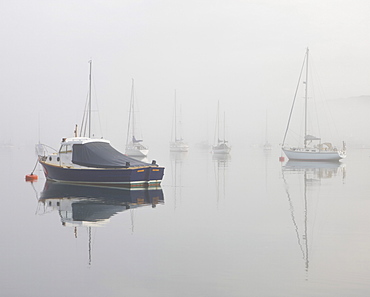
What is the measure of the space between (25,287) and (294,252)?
22.4ft

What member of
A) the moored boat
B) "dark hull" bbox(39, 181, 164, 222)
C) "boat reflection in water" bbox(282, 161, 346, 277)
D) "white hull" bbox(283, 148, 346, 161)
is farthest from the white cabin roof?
"white hull" bbox(283, 148, 346, 161)

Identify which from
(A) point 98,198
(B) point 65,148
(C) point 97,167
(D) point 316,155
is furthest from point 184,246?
(D) point 316,155

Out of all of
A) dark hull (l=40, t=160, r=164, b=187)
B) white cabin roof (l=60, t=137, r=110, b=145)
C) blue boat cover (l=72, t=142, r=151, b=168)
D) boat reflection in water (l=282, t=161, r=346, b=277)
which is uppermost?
white cabin roof (l=60, t=137, r=110, b=145)

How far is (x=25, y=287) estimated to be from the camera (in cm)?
966

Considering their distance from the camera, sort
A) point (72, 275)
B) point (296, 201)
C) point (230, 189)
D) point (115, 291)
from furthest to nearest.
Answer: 1. point (230, 189)
2. point (296, 201)
3. point (72, 275)
4. point (115, 291)

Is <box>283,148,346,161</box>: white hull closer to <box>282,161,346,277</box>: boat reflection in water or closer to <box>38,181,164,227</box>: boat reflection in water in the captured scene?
<box>282,161,346,277</box>: boat reflection in water

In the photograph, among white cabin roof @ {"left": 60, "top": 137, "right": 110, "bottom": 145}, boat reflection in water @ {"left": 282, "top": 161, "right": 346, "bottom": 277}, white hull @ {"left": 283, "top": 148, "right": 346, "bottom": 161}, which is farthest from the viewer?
white hull @ {"left": 283, "top": 148, "right": 346, "bottom": 161}

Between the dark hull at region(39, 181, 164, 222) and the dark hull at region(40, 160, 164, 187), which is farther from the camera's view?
the dark hull at region(40, 160, 164, 187)

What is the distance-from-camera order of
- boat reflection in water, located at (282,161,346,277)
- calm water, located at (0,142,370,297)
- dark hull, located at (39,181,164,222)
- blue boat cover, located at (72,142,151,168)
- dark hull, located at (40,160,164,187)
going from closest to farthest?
1. calm water, located at (0,142,370,297)
2. boat reflection in water, located at (282,161,346,277)
3. dark hull, located at (39,181,164,222)
4. dark hull, located at (40,160,164,187)
5. blue boat cover, located at (72,142,151,168)

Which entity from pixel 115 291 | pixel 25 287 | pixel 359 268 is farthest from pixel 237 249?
pixel 25 287

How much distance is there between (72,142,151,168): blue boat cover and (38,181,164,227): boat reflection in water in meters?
1.49

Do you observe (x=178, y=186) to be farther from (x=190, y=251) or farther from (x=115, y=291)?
(x=115, y=291)

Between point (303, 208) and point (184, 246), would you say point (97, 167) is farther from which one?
point (184, 246)

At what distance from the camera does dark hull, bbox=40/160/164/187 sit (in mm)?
29078
